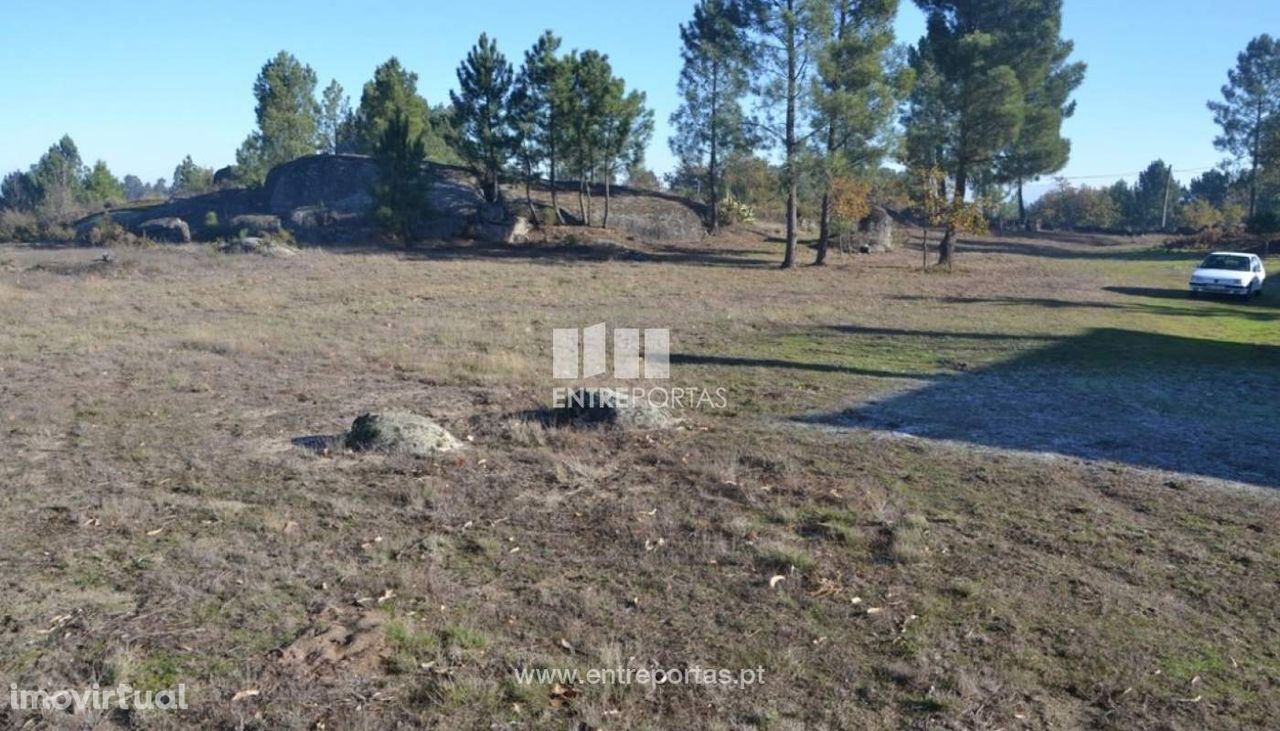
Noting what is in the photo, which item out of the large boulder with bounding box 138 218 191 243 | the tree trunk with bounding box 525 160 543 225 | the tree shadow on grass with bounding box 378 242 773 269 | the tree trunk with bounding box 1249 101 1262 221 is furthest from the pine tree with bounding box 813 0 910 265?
the tree trunk with bounding box 1249 101 1262 221

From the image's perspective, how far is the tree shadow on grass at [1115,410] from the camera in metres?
8.09

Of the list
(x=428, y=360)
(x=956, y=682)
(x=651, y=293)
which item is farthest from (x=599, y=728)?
(x=651, y=293)

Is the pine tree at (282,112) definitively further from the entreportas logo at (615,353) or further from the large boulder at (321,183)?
the entreportas logo at (615,353)

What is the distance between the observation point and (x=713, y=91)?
38531 mm

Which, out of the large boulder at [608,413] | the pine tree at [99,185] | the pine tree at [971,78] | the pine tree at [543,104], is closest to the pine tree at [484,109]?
the pine tree at [543,104]

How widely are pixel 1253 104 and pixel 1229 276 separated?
45055mm

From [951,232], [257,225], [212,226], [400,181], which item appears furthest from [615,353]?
[212,226]

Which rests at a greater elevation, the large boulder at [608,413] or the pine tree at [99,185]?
the pine tree at [99,185]

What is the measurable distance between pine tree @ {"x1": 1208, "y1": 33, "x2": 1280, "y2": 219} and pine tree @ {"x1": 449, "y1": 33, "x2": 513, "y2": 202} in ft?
157

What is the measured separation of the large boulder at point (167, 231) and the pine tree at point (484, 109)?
12.2m

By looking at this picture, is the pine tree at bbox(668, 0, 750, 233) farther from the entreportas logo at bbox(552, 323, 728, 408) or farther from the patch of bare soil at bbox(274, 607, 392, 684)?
the patch of bare soil at bbox(274, 607, 392, 684)

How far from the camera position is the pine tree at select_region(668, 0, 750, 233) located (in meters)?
30.0

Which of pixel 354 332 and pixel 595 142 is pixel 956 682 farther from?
pixel 595 142

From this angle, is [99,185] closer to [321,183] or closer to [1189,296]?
[321,183]
